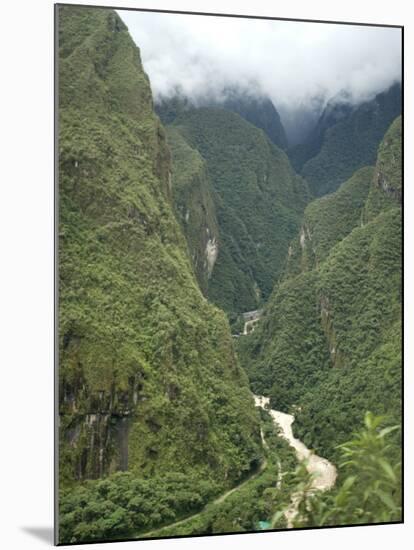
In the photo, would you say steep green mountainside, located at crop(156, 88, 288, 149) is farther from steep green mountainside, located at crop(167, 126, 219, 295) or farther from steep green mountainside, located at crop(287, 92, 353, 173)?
steep green mountainside, located at crop(287, 92, 353, 173)

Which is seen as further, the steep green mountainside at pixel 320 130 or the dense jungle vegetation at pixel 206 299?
the steep green mountainside at pixel 320 130

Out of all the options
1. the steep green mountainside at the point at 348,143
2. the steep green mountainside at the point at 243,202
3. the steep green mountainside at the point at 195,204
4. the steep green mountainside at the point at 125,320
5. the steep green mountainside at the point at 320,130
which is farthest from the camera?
the steep green mountainside at the point at 195,204

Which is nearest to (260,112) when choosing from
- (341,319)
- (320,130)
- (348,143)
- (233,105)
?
(233,105)

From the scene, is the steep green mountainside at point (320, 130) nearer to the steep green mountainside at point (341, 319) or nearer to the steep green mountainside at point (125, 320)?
the steep green mountainside at point (341, 319)

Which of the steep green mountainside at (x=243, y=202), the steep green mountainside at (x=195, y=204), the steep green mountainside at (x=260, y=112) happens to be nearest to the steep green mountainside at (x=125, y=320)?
the steep green mountainside at (x=195, y=204)

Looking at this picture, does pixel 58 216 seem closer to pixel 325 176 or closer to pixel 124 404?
pixel 124 404
